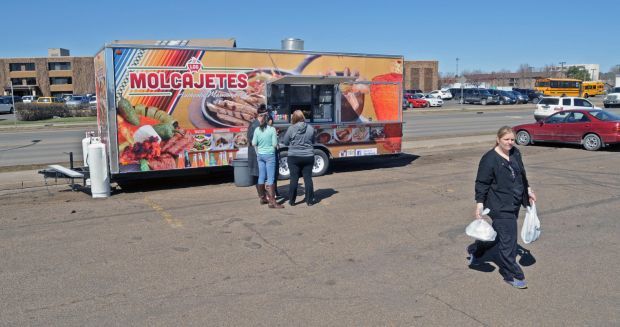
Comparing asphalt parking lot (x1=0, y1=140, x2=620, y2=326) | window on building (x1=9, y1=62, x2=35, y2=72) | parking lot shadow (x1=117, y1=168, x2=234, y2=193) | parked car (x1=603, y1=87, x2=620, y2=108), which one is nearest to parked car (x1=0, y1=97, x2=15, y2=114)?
parking lot shadow (x1=117, y1=168, x2=234, y2=193)

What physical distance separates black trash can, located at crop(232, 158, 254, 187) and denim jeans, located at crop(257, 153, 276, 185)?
6.08ft

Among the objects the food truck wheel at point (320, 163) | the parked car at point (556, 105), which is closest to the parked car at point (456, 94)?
the parked car at point (556, 105)

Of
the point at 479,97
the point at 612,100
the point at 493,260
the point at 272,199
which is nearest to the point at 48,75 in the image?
the point at 479,97

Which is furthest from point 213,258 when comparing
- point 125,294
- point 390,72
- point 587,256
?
point 390,72

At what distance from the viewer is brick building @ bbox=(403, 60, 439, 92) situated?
308 feet

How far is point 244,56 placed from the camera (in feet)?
35.8

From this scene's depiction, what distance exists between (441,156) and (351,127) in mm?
4334

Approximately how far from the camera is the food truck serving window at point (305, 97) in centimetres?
1149

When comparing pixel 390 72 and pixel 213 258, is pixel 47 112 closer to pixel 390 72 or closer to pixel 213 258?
pixel 390 72

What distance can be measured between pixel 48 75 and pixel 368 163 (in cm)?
9200

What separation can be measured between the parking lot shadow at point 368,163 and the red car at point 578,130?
5187mm

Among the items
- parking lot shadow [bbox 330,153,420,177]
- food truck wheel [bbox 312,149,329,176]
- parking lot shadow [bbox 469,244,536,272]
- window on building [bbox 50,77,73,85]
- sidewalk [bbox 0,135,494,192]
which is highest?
window on building [bbox 50,77,73,85]

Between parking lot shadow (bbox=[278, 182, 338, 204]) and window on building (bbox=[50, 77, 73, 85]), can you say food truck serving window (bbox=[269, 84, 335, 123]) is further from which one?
window on building (bbox=[50, 77, 73, 85])

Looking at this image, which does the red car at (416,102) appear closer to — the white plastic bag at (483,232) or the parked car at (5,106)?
the parked car at (5,106)
